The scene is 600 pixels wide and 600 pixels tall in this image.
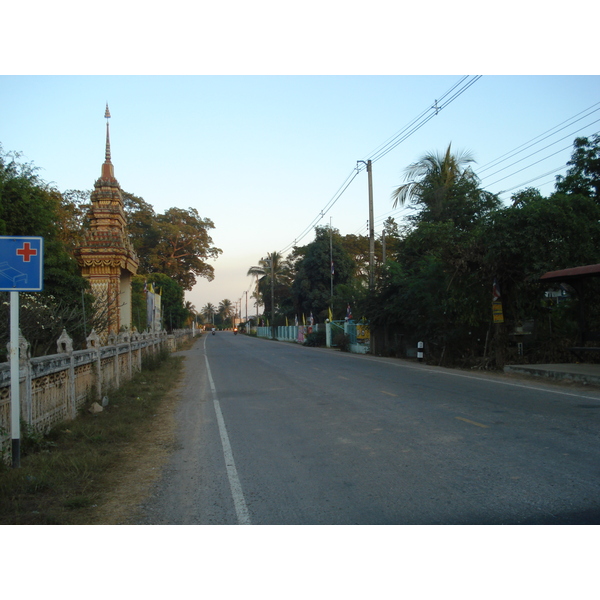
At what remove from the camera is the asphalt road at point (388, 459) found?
5145 millimetres

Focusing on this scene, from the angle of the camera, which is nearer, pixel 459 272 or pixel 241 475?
pixel 241 475

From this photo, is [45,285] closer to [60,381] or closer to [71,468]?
[60,381]

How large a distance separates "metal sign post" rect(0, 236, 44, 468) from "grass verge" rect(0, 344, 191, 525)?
587 mm

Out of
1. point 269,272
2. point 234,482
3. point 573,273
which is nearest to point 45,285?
point 234,482

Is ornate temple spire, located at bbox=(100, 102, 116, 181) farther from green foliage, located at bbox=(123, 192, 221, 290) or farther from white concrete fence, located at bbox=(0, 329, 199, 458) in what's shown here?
green foliage, located at bbox=(123, 192, 221, 290)

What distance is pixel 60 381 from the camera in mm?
9398

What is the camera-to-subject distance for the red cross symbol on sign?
6.54 meters

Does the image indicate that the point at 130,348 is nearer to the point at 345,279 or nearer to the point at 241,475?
the point at 241,475

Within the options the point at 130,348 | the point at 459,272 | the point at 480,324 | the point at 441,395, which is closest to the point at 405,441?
the point at 441,395

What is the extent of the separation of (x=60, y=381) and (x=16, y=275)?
137 inches

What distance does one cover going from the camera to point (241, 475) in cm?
661

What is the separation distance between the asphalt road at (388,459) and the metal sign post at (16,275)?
1893mm

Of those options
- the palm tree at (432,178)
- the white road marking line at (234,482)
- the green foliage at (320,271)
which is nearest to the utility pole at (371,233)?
the palm tree at (432,178)

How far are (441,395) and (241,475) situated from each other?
7.20 meters
